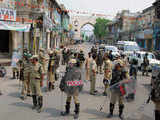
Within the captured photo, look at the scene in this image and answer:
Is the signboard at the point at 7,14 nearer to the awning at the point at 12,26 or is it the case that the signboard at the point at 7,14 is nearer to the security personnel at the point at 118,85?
the awning at the point at 12,26

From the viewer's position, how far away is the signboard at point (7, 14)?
17.8 metres

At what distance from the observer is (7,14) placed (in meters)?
18.2

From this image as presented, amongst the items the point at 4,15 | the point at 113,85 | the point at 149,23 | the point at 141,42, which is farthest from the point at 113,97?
the point at 141,42

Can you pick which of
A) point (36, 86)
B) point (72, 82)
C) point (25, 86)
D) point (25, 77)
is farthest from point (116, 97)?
point (25, 86)

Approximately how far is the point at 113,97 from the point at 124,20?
59982mm

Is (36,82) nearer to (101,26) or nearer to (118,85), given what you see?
(118,85)

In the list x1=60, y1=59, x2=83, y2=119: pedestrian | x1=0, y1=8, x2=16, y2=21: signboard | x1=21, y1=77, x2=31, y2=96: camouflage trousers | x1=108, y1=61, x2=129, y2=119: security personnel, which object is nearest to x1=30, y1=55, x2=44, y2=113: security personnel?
x1=60, y1=59, x2=83, y2=119: pedestrian

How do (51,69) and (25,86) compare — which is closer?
(25,86)

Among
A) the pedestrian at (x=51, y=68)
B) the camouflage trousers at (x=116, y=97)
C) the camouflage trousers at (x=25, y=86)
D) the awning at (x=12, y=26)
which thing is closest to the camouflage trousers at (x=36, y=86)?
the camouflage trousers at (x=25, y=86)

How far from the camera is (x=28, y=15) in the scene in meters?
20.8

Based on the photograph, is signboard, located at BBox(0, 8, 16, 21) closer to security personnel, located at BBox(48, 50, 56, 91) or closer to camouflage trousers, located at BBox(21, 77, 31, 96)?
security personnel, located at BBox(48, 50, 56, 91)

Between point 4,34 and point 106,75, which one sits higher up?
point 4,34

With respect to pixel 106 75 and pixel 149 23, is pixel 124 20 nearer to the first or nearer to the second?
pixel 149 23

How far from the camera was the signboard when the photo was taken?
58.3ft
